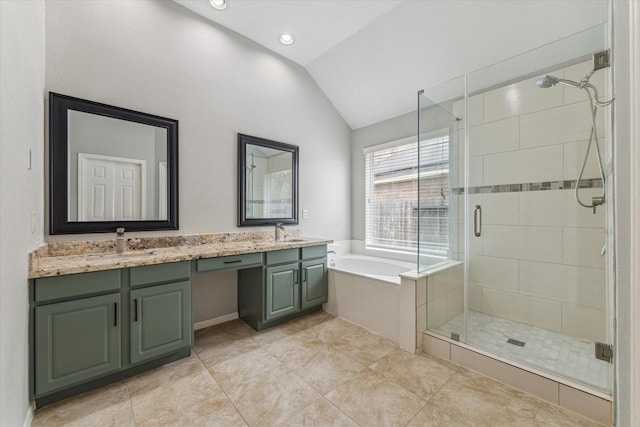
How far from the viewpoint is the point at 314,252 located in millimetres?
2881

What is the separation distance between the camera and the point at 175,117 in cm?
245

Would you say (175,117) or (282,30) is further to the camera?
(282,30)

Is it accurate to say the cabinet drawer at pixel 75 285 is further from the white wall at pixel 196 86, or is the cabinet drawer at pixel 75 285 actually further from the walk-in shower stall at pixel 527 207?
the walk-in shower stall at pixel 527 207

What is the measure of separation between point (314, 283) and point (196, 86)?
7.73 ft

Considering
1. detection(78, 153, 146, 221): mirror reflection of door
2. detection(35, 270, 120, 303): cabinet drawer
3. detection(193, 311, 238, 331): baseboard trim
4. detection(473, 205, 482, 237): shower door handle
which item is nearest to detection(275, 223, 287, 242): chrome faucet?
detection(193, 311, 238, 331): baseboard trim

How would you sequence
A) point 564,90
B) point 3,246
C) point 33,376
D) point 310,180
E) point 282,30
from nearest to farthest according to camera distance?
point 3,246 → point 33,376 → point 564,90 → point 282,30 → point 310,180

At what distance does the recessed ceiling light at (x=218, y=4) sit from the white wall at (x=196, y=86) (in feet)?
0.66

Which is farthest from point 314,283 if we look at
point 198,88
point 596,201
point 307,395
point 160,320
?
point 596,201

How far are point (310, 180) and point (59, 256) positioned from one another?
256 centimetres

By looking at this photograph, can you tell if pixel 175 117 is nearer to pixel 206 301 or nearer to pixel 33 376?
pixel 206 301

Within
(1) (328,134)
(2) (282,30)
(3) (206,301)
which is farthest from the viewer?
(1) (328,134)

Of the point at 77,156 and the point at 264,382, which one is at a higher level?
the point at 77,156

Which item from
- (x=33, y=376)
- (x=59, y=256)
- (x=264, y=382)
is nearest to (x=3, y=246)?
(x=33, y=376)

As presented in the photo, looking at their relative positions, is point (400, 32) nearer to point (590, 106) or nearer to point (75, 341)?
point (590, 106)
